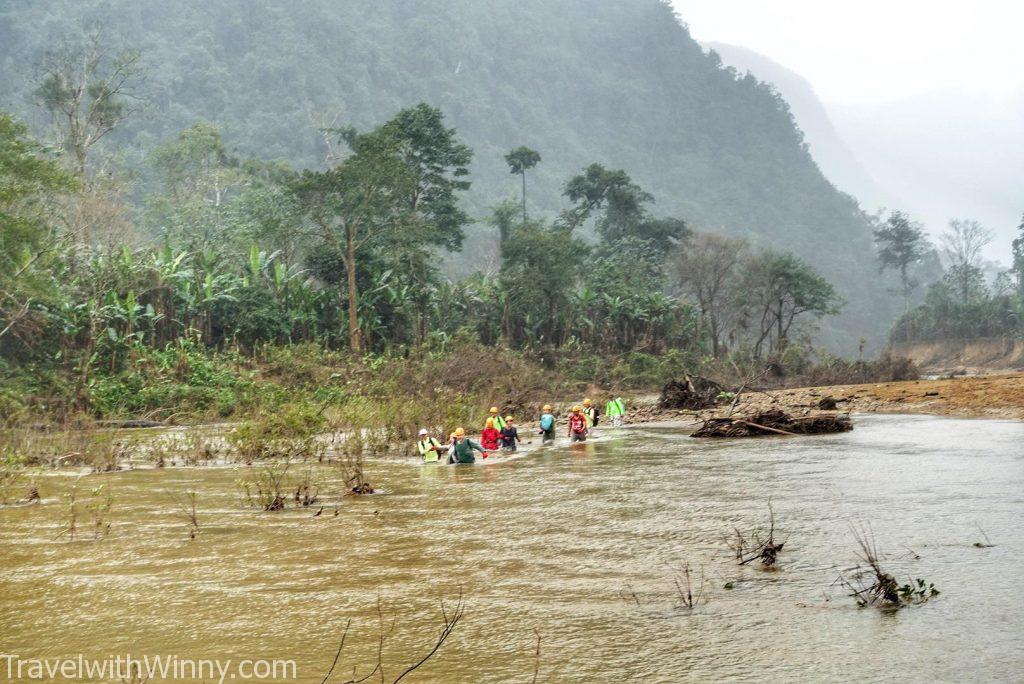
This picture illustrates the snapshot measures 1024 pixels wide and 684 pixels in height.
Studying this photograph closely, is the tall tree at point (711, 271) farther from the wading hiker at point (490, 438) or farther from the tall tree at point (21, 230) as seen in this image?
the wading hiker at point (490, 438)

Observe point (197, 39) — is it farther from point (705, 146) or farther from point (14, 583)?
point (14, 583)

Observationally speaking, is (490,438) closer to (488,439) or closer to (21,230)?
(488,439)

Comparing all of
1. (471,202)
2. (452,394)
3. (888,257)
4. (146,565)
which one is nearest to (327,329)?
(452,394)

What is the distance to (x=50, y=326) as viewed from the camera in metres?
29.8

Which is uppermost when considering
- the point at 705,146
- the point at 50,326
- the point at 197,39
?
the point at 197,39

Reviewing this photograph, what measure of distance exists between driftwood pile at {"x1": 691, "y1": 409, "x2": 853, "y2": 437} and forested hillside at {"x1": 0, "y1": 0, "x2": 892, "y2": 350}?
65.0 metres

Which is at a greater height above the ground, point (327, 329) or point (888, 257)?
point (888, 257)

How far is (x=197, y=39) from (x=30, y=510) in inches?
3725

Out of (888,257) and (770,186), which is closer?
(888,257)

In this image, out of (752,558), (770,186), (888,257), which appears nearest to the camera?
(752,558)

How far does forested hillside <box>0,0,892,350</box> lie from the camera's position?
290ft

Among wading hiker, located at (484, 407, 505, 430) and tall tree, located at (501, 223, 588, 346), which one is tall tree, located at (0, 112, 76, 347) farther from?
tall tree, located at (501, 223, 588, 346)

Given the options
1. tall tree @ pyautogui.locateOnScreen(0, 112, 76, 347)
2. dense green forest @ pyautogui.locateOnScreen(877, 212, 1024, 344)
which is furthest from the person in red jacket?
dense green forest @ pyautogui.locateOnScreen(877, 212, 1024, 344)

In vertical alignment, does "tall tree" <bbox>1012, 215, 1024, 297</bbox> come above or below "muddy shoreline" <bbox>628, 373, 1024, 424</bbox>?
above
